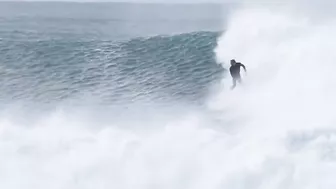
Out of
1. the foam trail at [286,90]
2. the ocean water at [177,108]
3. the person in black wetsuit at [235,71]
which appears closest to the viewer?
the foam trail at [286,90]

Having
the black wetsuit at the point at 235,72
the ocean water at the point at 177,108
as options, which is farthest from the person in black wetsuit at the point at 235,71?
the ocean water at the point at 177,108

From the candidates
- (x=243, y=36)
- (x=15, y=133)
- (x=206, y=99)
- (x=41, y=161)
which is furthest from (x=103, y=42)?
(x=41, y=161)

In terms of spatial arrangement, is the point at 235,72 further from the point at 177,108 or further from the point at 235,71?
the point at 177,108

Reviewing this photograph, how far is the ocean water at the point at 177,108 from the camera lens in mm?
12273

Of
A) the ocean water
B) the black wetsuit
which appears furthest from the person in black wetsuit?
the ocean water

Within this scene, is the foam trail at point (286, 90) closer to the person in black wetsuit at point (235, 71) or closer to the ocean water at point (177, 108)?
the ocean water at point (177, 108)

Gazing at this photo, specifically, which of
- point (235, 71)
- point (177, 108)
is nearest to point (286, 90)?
point (235, 71)

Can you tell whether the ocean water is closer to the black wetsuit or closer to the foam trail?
the foam trail

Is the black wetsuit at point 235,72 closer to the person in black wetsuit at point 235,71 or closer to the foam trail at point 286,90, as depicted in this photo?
the person in black wetsuit at point 235,71

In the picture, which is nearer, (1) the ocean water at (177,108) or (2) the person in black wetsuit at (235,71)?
(1) the ocean water at (177,108)

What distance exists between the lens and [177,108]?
1694cm

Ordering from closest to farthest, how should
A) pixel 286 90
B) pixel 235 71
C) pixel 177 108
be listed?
pixel 286 90
pixel 177 108
pixel 235 71

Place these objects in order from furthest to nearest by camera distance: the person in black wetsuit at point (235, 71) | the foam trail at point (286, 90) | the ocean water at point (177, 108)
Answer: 1. the person in black wetsuit at point (235, 71)
2. the ocean water at point (177, 108)
3. the foam trail at point (286, 90)

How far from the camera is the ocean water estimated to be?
12.3m
